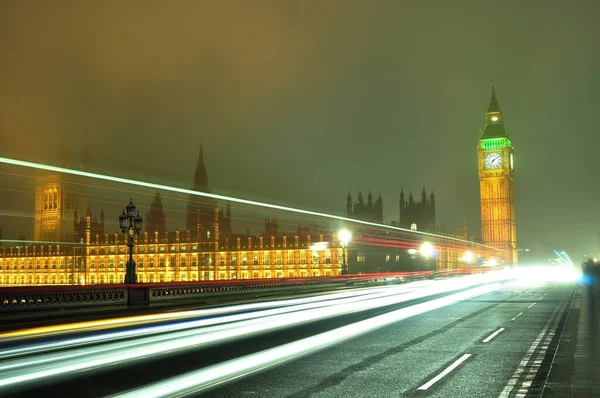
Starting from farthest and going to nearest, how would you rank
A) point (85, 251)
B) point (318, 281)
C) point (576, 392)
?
point (85, 251)
point (318, 281)
point (576, 392)

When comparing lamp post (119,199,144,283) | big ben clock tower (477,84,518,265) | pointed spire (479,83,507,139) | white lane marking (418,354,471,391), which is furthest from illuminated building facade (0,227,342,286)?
white lane marking (418,354,471,391)

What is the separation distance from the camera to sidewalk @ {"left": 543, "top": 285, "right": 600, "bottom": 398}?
9.27 m

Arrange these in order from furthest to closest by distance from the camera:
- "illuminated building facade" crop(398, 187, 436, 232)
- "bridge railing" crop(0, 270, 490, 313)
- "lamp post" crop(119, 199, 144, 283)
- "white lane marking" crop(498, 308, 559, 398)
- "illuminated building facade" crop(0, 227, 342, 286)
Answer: "illuminated building facade" crop(398, 187, 436, 232)
"illuminated building facade" crop(0, 227, 342, 286)
"lamp post" crop(119, 199, 144, 283)
"bridge railing" crop(0, 270, 490, 313)
"white lane marking" crop(498, 308, 559, 398)

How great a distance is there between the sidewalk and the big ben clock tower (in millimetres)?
152698

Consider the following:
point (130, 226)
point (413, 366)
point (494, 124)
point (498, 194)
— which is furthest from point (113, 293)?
point (494, 124)

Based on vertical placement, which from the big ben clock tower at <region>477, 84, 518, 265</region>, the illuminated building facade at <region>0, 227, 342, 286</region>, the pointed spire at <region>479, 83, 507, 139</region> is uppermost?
the pointed spire at <region>479, 83, 507, 139</region>

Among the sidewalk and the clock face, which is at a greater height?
the clock face

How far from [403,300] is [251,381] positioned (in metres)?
20.4

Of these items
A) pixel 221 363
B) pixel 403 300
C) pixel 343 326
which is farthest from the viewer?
pixel 403 300

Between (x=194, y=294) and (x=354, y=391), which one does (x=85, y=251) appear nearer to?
(x=194, y=294)

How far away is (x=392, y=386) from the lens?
9602 mm

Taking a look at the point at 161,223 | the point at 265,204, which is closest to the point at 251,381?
the point at 265,204

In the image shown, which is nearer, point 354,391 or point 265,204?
point 354,391

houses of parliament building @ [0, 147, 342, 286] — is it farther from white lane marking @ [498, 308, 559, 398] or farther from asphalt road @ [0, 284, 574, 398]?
white lane marking @ [498, 308, 559, 398]
